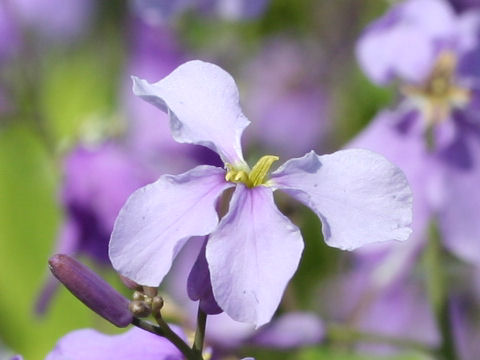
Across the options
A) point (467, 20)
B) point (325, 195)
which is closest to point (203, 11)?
point (467, 20)

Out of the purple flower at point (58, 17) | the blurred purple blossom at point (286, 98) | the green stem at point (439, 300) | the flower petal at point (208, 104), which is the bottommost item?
the blurred purple blossom at point (286, 98)

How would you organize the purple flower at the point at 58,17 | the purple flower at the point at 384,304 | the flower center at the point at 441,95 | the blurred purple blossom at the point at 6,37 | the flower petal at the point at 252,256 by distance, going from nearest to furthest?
the flower petal at the point at 252,256 < the flower center at the point at 441,95 < the purple flower at the point at 384,304 < the blurred purple blossom at the point at 6,37 < the purple flower at the point at 58,17

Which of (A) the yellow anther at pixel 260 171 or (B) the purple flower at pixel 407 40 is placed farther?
(B) the purple flower at pixel 407 40

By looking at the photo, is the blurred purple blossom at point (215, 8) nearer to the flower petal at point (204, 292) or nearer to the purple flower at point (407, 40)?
the purple flower at point (407, 40)

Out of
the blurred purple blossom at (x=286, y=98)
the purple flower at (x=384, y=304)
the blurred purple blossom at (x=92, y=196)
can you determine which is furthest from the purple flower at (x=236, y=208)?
the blurred purple blossom at (x=286, y=98)

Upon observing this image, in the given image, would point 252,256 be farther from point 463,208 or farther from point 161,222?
point 463,208

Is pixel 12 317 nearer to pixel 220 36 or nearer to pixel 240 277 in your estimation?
pixel 220 36

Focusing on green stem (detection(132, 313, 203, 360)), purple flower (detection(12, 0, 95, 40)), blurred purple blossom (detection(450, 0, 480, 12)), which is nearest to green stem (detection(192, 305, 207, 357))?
green stem (detection(132, 313, 203, 360))
